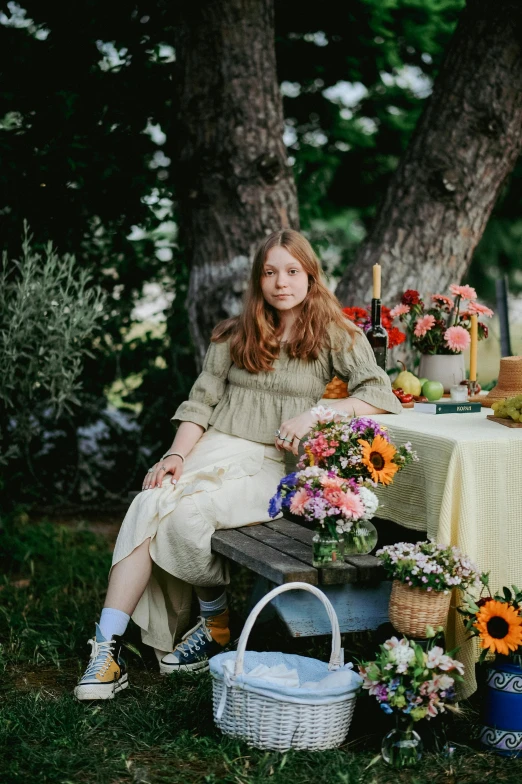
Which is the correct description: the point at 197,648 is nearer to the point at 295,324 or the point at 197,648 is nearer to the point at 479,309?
the point at 295,324

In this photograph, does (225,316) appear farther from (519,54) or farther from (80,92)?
(519,54)

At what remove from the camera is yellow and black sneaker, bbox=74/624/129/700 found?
10.8ft

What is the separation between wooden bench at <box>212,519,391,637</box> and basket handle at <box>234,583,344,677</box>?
68 mm

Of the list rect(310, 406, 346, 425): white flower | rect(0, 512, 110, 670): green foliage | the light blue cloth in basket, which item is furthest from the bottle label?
rect(0, 512, 110, 670): green foliage

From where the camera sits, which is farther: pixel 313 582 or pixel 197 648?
pixel 197 648

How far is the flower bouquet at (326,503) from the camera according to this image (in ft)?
9.63

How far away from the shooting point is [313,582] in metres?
3.04

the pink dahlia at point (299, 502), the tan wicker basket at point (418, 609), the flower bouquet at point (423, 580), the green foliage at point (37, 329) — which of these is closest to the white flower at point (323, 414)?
the pink dahlia at point (299, 502)

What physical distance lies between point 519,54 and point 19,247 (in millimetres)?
3110

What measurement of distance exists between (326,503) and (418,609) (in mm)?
431

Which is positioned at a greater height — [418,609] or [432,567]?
[432,567]

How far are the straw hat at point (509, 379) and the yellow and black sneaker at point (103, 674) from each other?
1.74 m

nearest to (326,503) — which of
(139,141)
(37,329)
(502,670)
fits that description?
(502,670)

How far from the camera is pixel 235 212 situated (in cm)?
495
